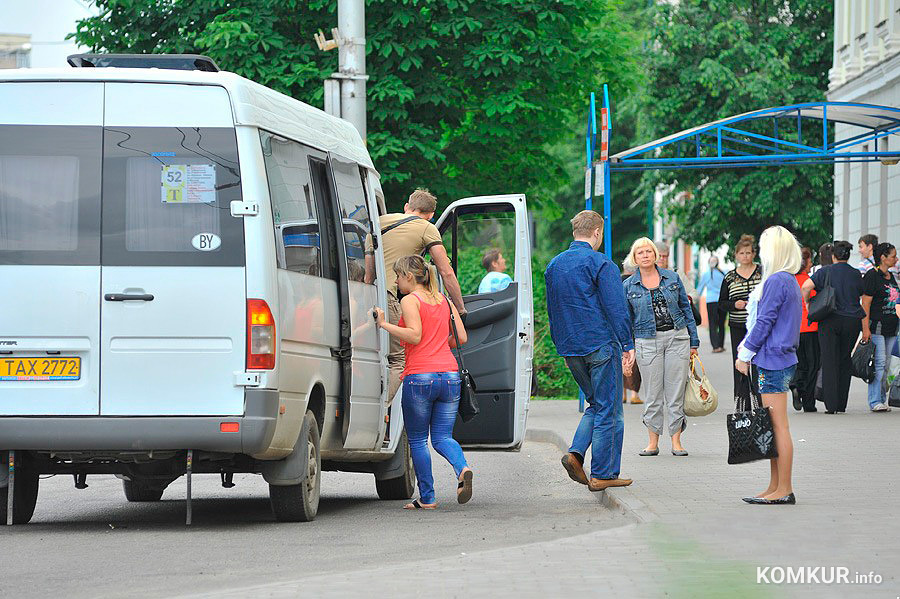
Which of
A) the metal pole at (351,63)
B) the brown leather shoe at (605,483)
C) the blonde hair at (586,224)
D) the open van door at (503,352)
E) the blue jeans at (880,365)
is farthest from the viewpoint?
the blue jeans at (880,365)

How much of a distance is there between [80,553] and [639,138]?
127 ft

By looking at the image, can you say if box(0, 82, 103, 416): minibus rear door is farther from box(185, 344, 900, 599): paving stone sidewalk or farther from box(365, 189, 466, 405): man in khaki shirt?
box(365, 189, 466, 405): man in khaki shirt

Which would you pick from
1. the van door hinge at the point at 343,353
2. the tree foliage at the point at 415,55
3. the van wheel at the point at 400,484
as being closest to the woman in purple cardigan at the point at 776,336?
the van door hinge at the point at 343,353

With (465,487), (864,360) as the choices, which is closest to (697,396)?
(465,487)

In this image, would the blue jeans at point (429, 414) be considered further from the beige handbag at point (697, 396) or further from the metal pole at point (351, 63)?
the metal pole at point (351, 63)

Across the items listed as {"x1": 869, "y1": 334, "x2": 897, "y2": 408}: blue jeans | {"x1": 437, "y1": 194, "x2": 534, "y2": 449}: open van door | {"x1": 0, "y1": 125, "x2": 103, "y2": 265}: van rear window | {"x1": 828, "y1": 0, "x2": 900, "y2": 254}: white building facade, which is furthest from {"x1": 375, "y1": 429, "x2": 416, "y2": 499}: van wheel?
{"x1": 828, "y1": 0, "x2": 900, "y2": 254}: white building facade

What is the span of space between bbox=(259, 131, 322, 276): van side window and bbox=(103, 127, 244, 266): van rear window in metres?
0.28

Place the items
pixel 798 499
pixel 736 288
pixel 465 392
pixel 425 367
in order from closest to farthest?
pixel 798 499 < pixel 425 367 < pixel 465 392 < pixel 736 288

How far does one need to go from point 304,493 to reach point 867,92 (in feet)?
70.0

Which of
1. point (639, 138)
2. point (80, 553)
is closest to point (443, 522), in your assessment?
point (80, 553)

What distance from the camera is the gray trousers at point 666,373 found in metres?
13.7

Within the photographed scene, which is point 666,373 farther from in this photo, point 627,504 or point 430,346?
point 627,504

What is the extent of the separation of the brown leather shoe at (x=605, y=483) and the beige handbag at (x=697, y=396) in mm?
2706

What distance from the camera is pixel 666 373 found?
13.8 m
